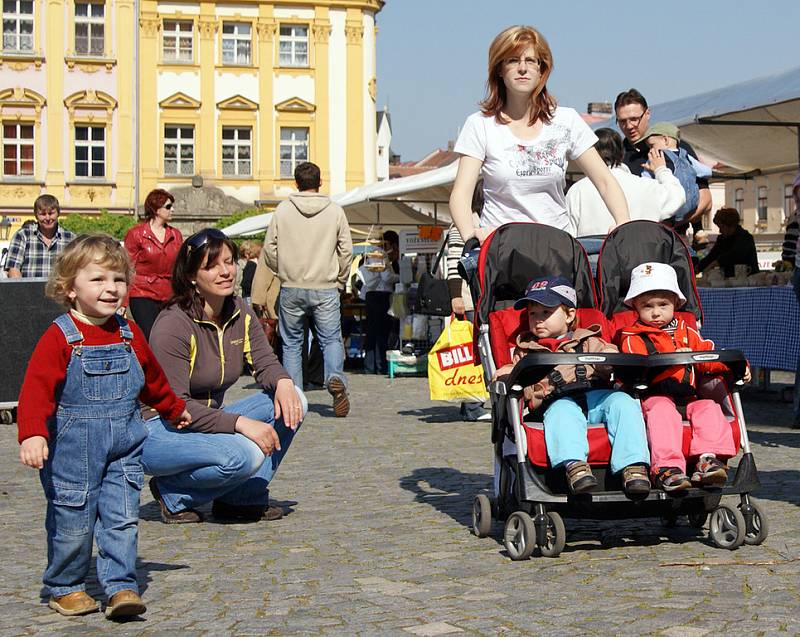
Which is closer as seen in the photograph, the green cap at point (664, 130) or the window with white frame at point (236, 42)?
the green cap at point (664, 130)

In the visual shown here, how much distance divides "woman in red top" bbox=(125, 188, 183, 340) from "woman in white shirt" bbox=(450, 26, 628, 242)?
5774 mm

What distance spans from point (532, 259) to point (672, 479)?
1422mm

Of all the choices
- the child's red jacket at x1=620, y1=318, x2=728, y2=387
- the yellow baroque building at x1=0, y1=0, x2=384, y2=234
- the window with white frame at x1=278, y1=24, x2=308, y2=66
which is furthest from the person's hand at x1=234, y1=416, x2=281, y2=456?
the window with white frame at x1=278, y1=24, x2=308, y2=66

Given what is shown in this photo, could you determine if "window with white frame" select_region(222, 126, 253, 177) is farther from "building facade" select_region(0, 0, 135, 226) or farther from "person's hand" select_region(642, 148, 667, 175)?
"person's hand" select_region(642, 148, 667, 175)

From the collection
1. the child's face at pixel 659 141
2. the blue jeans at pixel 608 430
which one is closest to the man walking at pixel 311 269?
the child's face at pixel 659 141

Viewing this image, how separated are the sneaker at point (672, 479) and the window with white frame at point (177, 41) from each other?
57.2 metres

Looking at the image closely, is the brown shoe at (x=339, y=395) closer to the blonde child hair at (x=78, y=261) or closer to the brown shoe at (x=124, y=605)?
the blonde child hair at (x=78, y=261)

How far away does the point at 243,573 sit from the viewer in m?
5.86

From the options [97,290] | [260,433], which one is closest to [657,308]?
[260,433]

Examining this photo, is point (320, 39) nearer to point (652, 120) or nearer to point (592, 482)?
point (652, 120)

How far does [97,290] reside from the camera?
17.1 ft

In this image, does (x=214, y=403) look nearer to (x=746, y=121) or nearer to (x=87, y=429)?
(x=87, y=429)

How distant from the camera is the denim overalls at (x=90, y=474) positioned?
5.17 meters

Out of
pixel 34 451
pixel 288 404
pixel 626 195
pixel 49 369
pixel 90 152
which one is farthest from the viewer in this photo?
pixel 90 152
